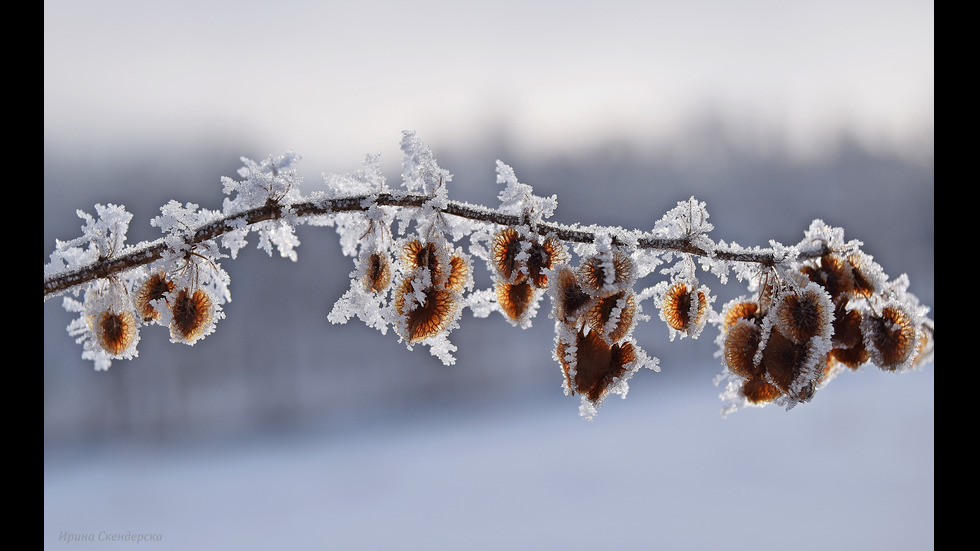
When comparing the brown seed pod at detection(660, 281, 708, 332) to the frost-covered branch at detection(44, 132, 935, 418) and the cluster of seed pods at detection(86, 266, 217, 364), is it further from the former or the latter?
the cluster of seed pods at detection(86, 266, 217, 364)

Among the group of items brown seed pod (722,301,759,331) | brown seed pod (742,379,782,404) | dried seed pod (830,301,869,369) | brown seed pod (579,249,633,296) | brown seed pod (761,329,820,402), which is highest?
brown seed pod (579,249,633,296)

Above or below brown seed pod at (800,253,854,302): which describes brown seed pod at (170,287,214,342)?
below

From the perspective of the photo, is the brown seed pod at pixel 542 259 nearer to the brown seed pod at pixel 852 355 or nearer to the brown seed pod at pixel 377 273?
the brown seed pod at pixel 377 273

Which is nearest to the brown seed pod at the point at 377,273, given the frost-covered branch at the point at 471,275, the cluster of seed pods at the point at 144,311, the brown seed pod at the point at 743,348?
the frost-covered branch at the point at 471,275

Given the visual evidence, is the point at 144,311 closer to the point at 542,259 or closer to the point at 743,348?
the point at 542,259

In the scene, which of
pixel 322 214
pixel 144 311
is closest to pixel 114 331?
pixel 144 311

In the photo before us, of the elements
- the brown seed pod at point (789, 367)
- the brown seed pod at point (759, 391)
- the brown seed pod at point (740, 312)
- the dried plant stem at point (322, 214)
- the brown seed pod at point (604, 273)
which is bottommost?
the brown seed pod at point (759, 391)

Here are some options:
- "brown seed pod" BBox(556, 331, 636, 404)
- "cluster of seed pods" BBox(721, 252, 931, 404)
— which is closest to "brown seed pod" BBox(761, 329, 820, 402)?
"cluster of seed pods" BBox(721, 252, 931, 404)
